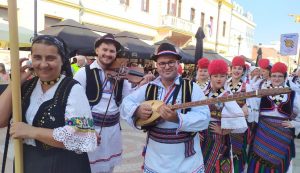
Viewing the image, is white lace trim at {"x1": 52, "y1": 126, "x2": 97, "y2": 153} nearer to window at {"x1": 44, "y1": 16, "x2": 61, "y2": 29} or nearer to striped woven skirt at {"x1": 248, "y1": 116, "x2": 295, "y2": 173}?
striped woven skirt at {"x1": 248, "y1": 116, "x2": 295, "y2": 173}

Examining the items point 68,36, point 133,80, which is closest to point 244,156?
point 133,80

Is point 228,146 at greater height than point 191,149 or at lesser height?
lesser

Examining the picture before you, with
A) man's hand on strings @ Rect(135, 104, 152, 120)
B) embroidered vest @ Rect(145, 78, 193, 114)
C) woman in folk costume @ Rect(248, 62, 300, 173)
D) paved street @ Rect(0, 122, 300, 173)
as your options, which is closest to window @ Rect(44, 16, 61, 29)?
paved street @ Rect(0, 122, 300, 173)

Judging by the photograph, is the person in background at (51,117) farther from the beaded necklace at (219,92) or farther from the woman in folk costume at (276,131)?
the woman in folk costume at (276,131)

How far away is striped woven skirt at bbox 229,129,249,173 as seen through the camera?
4367 millimetres

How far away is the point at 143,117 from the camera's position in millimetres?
2598

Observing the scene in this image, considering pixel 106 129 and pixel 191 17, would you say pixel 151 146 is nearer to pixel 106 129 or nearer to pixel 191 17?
pixel 106 129

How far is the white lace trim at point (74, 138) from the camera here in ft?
5.83

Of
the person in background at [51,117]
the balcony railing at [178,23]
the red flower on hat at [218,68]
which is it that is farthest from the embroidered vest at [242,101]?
the balcony railing at [178,23]

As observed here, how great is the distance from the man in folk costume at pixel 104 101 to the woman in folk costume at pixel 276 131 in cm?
205

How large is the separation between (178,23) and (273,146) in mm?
20308

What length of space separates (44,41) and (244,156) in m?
3.43

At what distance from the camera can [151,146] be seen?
2.69 meters

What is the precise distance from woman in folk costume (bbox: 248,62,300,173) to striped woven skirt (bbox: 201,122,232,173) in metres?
0.88
